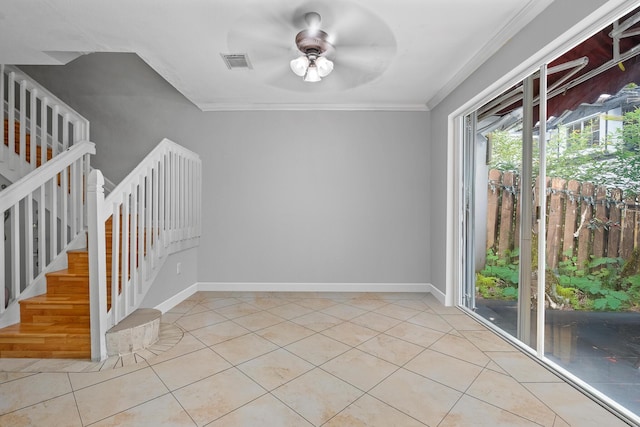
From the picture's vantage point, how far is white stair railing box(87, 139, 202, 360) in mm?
2090

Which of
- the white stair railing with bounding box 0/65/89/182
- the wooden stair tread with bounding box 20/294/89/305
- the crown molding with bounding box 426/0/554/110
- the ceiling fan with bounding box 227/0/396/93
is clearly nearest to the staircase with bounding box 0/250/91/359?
the wooden stair tread with bounding box 20/294/89/305

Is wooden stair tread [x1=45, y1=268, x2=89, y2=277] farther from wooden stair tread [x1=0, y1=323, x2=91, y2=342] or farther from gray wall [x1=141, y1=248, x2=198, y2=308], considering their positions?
gray wall [x1=141, y1=248, x2=198, y2=308]

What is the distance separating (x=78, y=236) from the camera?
3082mm

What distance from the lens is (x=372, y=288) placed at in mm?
3957

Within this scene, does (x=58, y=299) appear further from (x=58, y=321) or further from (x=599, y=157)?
(x=599, y=157)

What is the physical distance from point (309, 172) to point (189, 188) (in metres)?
1.47

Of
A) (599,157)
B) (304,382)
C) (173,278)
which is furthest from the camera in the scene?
(173,278)

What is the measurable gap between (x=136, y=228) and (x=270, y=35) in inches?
78.7

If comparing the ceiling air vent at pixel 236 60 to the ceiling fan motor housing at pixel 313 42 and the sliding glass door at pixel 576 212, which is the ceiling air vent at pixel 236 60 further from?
the sliding glass door at pixel 576 212

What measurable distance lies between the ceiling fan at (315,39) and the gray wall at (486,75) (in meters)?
0.82

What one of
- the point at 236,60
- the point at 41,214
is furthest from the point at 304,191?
the point at 41,214

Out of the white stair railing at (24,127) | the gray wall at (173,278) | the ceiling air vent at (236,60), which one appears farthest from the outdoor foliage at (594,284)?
the white stair railing at (24,127)

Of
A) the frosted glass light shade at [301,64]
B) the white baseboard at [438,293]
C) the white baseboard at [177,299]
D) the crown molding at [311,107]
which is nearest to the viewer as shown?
the frosted glass light shade at [301,64]

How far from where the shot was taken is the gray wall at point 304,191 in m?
3.93
